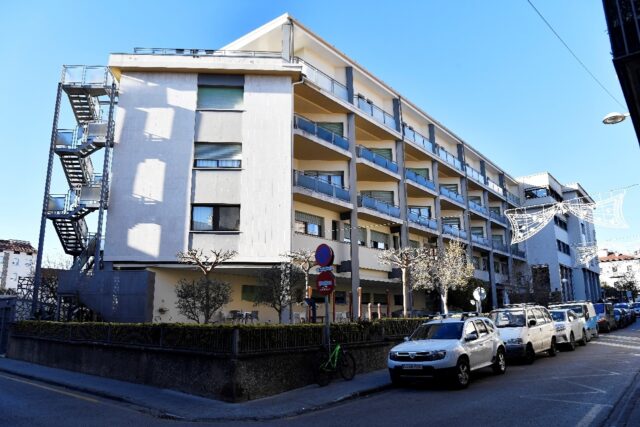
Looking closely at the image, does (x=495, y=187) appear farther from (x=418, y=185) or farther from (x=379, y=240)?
(x=379, y=240)

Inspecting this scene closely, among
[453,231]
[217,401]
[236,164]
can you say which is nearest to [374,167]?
[236,164]

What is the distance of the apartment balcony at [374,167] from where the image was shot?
29906 mm

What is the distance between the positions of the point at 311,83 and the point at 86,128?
11756 millimetres

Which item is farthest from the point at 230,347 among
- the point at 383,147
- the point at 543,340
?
the point at 383,147

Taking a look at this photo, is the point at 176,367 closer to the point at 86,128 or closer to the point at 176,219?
the point at 176,219

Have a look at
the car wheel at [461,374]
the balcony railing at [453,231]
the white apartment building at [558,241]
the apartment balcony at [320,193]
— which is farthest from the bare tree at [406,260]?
the white apartment building at [558,241]

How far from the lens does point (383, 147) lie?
111ft

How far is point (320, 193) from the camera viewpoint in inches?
1031

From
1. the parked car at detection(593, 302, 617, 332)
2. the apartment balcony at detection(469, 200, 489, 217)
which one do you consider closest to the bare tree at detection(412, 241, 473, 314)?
the parked car at detection(593, 302, 617, 332)

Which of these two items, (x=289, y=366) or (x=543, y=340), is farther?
(x=543, y=340)

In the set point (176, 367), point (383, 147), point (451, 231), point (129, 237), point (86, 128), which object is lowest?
point (176, 367)

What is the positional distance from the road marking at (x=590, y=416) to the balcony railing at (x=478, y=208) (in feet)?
119

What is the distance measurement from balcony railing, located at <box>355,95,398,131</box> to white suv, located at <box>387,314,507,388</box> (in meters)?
20.5

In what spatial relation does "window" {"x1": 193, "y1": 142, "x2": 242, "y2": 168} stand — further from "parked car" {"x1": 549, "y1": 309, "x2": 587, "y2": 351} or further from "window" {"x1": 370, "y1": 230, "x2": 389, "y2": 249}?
"parked car" {"x1": 549, "y1": 309, "x2": 587, "y2": 351}
